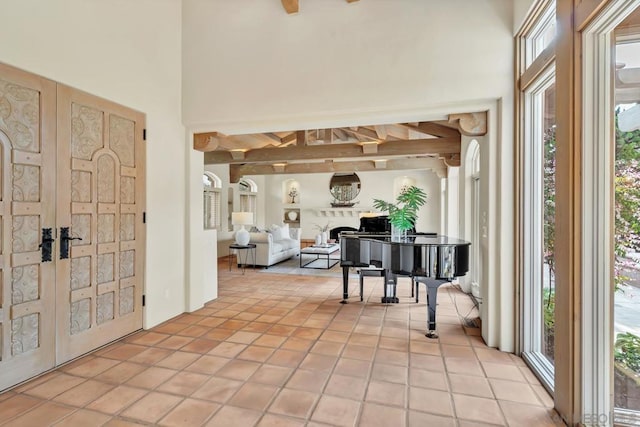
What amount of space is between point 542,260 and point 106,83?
14.1 feet

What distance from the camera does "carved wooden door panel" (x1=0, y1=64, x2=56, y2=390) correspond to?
220 cm

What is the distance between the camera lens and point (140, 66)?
129 inches

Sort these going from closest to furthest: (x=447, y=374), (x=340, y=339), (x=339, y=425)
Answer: (x=339, y=425) → (x=447, y=374) → (x=340, y=339)

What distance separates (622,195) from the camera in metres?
1.67

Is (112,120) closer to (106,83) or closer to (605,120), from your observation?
(106,83)

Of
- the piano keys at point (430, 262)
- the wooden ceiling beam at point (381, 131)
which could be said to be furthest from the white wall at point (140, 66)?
the wooden ceiling beam at point (381, 131)

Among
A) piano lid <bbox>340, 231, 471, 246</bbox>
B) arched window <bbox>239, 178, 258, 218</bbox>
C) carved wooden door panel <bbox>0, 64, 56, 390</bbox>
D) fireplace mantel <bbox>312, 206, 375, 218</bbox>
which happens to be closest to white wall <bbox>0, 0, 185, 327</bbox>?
carved wooden door panel <bbox>0, 64, 56, 390</bbox>

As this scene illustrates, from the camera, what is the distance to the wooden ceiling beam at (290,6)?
329 cm

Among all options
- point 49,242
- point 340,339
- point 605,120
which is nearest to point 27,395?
point 49,242

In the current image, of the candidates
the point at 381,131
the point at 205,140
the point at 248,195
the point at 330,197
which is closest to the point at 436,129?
Result: the point at 381,131

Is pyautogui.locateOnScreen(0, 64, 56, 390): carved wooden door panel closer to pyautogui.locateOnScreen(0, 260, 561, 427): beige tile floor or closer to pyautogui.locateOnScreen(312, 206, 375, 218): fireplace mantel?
pyautogui.locateOnScreen(0, 260, 561, 427): beige tile floor

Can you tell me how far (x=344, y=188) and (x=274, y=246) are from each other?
501 centimetres

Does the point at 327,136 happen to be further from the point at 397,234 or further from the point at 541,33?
the point at 541,33

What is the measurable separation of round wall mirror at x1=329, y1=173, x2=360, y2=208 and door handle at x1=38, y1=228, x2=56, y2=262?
9458 mm
